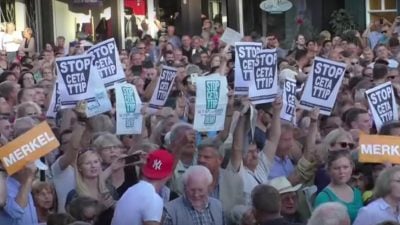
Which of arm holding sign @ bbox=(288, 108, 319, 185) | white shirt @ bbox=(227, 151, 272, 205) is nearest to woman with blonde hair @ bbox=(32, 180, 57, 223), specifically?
white shirt @ bbox=(227, 151, 272, 205)

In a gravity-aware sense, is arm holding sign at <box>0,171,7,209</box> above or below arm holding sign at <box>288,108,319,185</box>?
above

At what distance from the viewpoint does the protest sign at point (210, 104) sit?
963 centimetres

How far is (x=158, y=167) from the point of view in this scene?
7059 millimetres

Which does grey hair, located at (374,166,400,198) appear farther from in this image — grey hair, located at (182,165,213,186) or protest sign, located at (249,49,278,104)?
protest sign, located at (249,49,278,104)

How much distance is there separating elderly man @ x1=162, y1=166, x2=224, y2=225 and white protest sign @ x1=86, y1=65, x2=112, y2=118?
2.63 metres

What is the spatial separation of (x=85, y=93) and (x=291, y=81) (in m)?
1.95

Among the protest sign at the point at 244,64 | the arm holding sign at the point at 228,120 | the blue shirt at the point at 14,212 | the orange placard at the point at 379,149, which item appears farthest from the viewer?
the protest sign at the point at 244,64

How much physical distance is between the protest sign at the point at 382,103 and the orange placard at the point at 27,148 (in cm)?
346

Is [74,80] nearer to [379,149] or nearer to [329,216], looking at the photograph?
[379,149]

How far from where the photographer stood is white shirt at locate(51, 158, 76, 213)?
8195mm

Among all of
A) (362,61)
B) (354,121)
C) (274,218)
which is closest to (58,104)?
(354,121)

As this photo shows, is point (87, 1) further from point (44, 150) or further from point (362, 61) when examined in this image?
point (44, 150)

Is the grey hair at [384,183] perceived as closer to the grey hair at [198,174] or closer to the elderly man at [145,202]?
the grey hair at [198,174]

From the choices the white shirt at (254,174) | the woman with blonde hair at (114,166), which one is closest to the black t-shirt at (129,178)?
the woman with blonde hair at (114,166)
